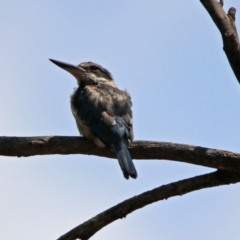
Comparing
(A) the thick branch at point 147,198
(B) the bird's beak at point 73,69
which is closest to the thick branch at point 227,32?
(A) the thick branch at point 147,198

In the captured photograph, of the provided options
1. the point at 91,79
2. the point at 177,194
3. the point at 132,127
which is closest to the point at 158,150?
the point at 177,194

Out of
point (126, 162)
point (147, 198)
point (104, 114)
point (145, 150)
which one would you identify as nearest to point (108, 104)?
point (104, 114)

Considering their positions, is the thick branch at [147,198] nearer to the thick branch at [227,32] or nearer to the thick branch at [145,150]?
the thick branch at [145,150]

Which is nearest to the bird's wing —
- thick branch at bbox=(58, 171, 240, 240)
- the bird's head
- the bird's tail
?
the bird's tail

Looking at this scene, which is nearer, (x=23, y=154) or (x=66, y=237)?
(x=66, y=237)

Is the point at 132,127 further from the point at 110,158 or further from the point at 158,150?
the point at 158,150

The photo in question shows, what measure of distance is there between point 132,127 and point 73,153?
1.26m

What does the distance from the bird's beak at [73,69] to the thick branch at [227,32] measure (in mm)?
3059

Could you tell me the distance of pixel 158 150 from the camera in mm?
4441

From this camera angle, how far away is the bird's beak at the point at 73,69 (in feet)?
23.4

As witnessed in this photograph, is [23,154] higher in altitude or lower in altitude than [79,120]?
lower

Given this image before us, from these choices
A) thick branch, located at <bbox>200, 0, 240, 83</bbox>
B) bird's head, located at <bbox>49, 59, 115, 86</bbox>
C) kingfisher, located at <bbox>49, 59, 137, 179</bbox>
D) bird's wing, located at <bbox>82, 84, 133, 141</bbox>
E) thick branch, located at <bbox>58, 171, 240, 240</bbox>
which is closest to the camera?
thick branch, located at <bbox>58, 171, 240, 240</bbox>

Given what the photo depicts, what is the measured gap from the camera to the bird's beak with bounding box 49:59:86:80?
281 inches

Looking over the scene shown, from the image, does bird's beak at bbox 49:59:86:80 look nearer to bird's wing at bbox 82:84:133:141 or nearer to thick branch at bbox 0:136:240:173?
bird's wing at bbox 82:84:133:141
